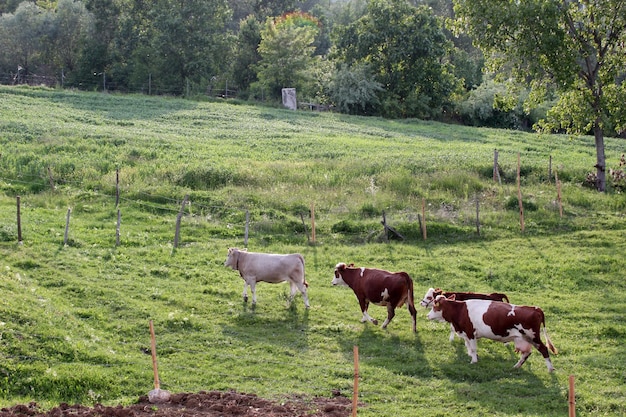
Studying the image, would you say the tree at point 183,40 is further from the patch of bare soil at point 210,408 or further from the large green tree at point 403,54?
the patch of bare soil at point 210,408

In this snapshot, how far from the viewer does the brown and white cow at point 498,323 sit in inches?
665

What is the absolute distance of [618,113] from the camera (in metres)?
31.5

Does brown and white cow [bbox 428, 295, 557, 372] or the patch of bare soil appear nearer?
the patch of bare soil

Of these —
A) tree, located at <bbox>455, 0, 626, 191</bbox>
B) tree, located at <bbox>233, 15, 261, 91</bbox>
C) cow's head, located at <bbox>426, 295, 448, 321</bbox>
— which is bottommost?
cow's head, located at <bbox>426, 295, 448, 321</bbox>

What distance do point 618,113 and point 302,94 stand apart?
134 ft

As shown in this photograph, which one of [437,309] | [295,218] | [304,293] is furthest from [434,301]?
[295,218]

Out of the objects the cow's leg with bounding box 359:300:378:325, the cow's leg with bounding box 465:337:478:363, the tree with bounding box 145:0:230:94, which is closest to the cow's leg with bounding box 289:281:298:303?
the cow's leg with bounding box 359:300:378:325

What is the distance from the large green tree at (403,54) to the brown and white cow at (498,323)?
48241mm

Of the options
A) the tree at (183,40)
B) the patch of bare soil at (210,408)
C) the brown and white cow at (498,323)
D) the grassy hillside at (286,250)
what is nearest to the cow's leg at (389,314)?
the grassy hillside at (286,250)

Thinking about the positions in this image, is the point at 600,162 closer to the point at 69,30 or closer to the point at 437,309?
the point at 437,309

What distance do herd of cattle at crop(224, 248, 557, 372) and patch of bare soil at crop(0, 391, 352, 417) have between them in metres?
4.18

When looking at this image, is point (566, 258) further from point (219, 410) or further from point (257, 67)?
point (257, 67)

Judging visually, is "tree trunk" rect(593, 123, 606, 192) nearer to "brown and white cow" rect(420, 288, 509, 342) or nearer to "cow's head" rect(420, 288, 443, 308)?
"brown and white cow" rect(420, 288, 509, 342)

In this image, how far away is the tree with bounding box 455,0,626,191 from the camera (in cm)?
3123
